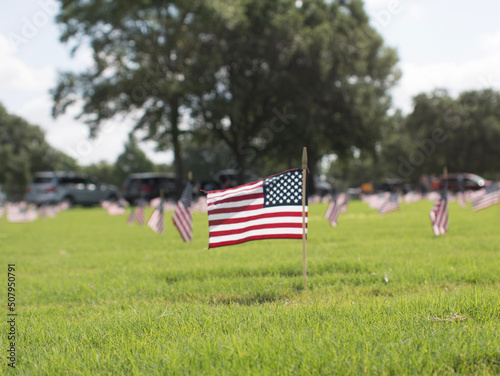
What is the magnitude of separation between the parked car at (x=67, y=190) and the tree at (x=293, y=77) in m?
9.62

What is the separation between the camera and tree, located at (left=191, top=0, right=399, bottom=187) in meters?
30.8

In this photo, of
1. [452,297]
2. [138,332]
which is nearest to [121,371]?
[138,332]

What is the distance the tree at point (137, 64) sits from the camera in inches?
1119

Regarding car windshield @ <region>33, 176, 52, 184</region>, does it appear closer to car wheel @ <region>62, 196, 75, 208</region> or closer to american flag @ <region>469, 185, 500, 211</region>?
car wheel @ <region>62, 196, 75, 208</region>

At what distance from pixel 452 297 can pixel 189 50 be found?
29283 millimetres

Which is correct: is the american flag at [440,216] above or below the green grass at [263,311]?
above

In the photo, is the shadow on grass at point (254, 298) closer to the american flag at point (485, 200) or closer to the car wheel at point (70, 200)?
the american flag at point (485, 200)

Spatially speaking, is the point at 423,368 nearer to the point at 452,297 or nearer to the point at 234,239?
the point at 452,297

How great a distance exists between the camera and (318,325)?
360cm

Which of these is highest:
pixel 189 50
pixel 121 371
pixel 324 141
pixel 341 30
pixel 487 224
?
pixel 341 30

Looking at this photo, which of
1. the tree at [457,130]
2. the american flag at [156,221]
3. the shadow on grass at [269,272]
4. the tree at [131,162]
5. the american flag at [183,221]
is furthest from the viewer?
the tree at [131,162]

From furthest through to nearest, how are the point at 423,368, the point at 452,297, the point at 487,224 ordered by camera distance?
the point at 487,224 → the point at 452,297 → the point at 423,368

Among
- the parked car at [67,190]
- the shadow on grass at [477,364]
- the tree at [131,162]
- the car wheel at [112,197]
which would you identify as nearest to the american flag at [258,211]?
the shadow on grass at [477,364]

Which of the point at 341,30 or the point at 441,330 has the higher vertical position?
the point at 341,30
